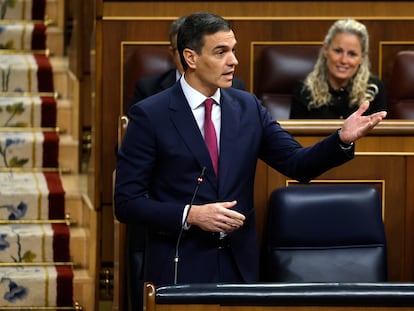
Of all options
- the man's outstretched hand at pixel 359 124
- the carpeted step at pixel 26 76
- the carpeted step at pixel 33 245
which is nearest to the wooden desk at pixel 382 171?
the man's outstretched hand at pixel 359 124

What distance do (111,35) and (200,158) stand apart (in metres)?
1.17

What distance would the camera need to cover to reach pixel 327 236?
75.9 inches

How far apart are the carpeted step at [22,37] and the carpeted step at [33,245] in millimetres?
698

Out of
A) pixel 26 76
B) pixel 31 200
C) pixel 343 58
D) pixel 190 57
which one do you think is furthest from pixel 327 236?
pixel 26 76

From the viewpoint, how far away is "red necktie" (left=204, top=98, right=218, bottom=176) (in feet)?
5.55

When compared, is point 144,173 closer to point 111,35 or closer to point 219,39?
point 219,39

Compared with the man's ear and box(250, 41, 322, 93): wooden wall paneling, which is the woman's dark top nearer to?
box(250, 41, 322, 93): wooden wall paneling

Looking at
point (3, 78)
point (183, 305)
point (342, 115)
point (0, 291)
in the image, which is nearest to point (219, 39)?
point (183, 305)

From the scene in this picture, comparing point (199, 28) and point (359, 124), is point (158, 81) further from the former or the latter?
point (359, 124)

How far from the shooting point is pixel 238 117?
171 centimetres

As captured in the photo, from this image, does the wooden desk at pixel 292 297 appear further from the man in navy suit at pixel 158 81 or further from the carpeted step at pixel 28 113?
the carpeted step at pixel 28 113

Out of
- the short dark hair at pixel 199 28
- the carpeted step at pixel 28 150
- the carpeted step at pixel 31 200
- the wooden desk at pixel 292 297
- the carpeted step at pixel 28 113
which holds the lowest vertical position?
the carpeted step at pixel 31 200

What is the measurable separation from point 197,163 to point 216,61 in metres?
0.16

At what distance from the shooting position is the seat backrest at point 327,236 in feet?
6.29
